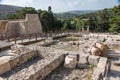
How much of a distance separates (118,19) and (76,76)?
19.7m

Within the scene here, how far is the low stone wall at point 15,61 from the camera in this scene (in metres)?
7.23

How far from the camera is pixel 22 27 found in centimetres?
1777

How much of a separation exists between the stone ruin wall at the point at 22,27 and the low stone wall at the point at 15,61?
850 centimetres

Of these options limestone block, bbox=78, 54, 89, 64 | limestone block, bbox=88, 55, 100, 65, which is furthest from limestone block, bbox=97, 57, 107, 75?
limestone block, bbox=78, 54, 89, 64

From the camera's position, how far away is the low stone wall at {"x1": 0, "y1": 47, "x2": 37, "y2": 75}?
7230 mm

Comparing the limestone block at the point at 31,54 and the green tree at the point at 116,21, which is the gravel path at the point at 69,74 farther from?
the green tree at the point at 116,21

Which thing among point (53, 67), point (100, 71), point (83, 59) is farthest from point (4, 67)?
point (100, 71)

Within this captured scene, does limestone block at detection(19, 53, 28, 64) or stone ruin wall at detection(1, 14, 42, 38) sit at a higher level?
stone ruin wall at detection(1, 14, 42, 38)

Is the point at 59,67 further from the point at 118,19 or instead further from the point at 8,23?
the point at 118,19

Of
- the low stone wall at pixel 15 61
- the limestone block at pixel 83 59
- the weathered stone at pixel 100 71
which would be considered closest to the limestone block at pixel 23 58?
the low stone wall at pixel 15 61

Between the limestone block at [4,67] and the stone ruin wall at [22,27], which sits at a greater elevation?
the stone ruin wall at [22,27]

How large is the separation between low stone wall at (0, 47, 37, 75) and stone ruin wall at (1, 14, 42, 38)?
8.50m

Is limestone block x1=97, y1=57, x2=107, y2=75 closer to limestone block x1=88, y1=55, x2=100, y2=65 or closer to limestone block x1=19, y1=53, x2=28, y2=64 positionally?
limestone block x1=88, y1=55, x2=100, y2=65

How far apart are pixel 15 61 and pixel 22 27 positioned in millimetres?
10252
